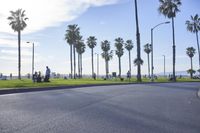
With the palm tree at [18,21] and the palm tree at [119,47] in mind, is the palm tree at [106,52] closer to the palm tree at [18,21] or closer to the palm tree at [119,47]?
the palm tree at [119,47]

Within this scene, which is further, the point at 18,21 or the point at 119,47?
the point at 119,47

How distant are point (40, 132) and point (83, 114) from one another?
445 centimetres

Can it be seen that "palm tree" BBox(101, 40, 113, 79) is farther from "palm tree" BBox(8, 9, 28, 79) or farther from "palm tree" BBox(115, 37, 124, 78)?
→ "palm tree" BBox(8, 9, 28, 79)

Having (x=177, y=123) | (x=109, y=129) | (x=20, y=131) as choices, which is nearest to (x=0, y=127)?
(x=20, y=131)

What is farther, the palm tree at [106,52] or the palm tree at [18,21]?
the palm tree at [106,52]

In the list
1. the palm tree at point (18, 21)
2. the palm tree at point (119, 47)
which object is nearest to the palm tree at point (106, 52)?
the palm tree at point (119, 47)

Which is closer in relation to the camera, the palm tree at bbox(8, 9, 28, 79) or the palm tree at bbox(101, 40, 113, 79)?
the palm tree at bbox(8, 9, 28, 79)

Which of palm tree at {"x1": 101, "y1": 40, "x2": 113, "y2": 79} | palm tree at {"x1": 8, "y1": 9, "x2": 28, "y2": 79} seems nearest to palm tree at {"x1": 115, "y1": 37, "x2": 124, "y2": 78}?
palm tree at {"x1": 101, "y1": 40, "x2": 113, "y2": 79}

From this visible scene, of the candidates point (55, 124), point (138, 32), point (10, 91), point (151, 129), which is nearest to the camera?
point (151, 129)

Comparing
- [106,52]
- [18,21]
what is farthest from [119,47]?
[18,21]

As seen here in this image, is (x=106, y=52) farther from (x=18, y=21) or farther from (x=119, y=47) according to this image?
(x=18, y=21)

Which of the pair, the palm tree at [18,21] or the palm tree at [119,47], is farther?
the palm tree at [119,47]

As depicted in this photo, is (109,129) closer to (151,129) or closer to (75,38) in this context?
(151,129)

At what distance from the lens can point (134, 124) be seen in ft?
39.7
